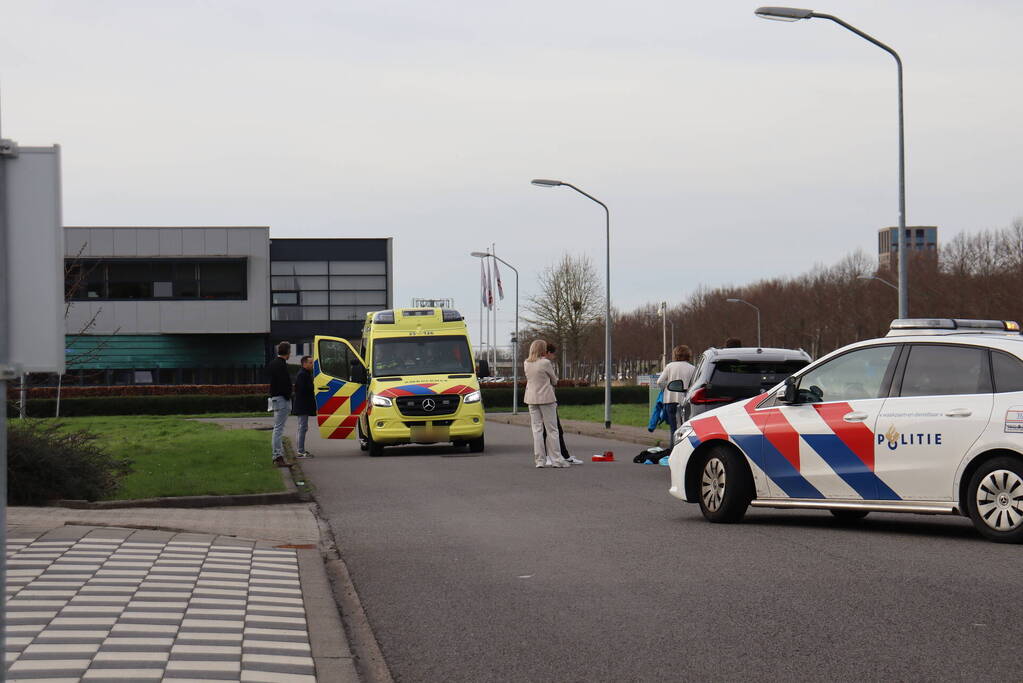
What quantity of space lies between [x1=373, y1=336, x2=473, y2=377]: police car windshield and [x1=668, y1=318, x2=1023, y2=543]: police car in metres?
12.6

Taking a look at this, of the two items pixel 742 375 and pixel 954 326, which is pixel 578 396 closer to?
pixel 742 375

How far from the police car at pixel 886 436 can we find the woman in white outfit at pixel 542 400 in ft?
22.5

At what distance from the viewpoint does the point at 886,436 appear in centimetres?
1063

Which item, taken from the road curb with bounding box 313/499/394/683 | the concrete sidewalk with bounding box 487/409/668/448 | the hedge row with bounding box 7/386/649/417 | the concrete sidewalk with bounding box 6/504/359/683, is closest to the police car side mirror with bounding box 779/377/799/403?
the road curb with bounding box 313/499/394/683

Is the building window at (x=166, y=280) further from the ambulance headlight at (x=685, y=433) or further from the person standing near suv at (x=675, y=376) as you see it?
the ambulance headlight at (x=685, y=433)

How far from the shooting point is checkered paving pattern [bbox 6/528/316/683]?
580cm

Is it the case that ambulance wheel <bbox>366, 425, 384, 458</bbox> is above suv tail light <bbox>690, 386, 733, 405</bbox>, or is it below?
below

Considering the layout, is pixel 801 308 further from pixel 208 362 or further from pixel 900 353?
pixel 900 353

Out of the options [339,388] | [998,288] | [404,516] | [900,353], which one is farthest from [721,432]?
[998,288]

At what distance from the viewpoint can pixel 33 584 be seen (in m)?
7.71

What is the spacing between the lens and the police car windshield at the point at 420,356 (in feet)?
80.6

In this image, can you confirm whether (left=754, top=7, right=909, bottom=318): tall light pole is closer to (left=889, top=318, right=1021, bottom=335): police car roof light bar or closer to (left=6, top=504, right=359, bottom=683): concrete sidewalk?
(left=889, top=318, right=1021, bottom=335): police car roof light bar

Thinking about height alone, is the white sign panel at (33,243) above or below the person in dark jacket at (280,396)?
above

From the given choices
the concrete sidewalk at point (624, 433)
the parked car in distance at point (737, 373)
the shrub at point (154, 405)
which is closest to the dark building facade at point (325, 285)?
the shrub at point (154, 405)
